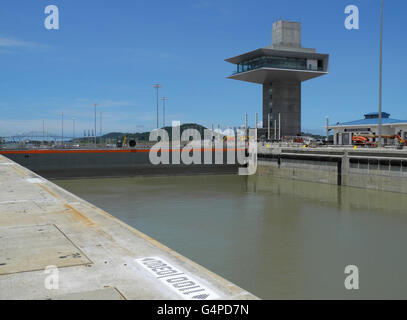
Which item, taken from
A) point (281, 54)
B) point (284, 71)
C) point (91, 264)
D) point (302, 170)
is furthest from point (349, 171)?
point (281, 54)

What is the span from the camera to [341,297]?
34.3 feet

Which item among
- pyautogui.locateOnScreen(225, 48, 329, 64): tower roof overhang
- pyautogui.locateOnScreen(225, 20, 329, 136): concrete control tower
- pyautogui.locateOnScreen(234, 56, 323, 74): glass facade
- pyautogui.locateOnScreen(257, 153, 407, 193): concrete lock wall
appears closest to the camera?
pyautogui.locateOnScreen(257, 153, 407, 193): concrete lock wall

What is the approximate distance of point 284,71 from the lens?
78.2 meters

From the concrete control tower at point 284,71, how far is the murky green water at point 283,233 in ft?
151

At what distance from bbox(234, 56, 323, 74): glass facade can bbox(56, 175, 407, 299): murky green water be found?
45930 millimetres

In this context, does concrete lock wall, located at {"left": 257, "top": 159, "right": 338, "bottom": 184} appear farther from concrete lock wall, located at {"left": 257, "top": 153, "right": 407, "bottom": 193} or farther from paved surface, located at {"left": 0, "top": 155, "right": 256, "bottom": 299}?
paved surface, located at {"left": 0, "top": 155, "right": 256, "bottom": 299}

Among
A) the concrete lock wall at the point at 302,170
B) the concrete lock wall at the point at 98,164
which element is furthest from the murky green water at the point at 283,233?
the concrete lock wall at the point at 98,164

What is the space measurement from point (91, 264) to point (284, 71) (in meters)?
76.1

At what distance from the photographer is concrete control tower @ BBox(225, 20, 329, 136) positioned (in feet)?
259

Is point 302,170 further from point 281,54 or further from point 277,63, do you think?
point 281,54

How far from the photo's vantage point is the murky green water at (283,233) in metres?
11.8

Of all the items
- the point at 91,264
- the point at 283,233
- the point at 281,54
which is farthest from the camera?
the point at 281,54

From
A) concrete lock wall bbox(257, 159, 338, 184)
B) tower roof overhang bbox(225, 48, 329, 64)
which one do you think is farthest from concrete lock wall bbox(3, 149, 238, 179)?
tower roof overhang bbox(225, 48, 329, 64)
